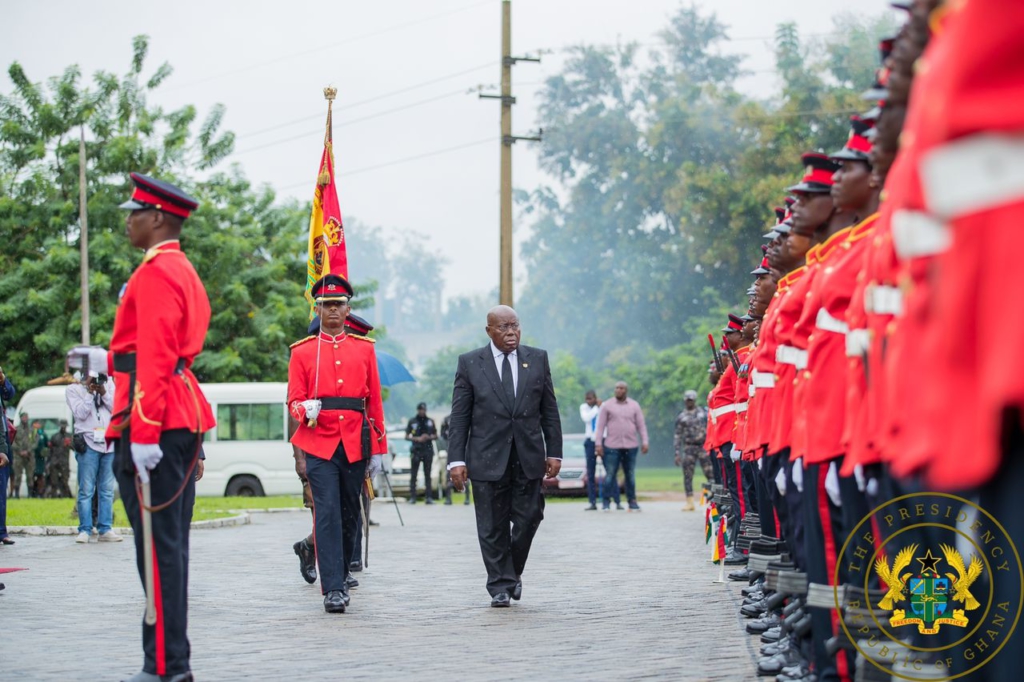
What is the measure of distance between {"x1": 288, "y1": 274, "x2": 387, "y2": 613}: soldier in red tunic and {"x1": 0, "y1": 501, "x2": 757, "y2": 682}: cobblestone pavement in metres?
0.45

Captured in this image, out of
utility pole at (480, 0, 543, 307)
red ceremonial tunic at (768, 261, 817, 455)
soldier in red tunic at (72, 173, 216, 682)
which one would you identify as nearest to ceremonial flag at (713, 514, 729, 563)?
red ceremonial tunic at (768, 261, 817, 455)

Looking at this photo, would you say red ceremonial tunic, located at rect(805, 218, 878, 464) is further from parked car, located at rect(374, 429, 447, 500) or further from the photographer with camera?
parked car, located at rect(374, 429, 447, 500)

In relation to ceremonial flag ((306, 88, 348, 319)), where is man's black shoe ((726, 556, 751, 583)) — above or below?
below

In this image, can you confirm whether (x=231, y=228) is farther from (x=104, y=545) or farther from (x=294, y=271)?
(x=104, y=545)

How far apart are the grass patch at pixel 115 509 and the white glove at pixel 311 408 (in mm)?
8492

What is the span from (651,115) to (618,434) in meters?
37.7

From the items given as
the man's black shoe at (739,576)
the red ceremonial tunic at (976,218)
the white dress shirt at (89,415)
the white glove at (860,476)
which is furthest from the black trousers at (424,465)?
the red ceremonial tunic at (976,218)

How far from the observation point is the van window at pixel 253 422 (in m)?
30.6

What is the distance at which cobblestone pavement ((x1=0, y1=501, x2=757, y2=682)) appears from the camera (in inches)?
302

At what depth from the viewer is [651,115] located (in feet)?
201

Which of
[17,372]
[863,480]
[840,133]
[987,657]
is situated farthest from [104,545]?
[840,133]

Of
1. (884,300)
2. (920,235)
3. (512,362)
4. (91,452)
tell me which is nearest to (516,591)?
(512,362)

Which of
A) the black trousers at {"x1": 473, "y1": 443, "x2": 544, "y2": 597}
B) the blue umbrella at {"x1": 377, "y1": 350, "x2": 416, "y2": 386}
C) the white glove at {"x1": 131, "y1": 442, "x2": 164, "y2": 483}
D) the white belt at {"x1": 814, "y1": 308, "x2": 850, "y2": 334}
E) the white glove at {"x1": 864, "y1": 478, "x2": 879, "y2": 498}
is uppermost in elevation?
the blue umbrella at {"x1": 377, "y1": 350, "x2": 416, "y2": 386}

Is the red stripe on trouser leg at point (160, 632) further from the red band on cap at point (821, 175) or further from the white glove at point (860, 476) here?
the red band on cap at point (821, 175)
